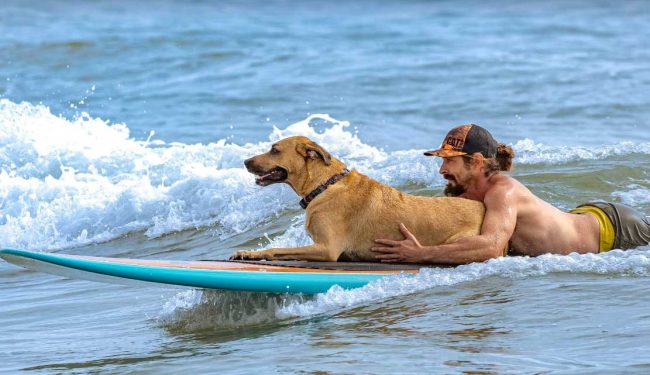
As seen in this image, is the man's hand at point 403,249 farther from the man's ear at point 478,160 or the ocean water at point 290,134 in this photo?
the man's ear at point 478,160

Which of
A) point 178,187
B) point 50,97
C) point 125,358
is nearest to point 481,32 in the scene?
point 50,97

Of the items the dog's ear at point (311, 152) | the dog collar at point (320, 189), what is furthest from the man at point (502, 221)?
the dog's ear at point (311, 152)

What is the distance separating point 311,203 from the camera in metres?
6.99

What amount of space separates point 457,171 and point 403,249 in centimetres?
64

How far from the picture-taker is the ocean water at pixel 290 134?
5.94 meters

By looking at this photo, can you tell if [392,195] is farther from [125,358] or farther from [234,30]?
[234,30]

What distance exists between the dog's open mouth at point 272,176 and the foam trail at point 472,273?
33.0 inches

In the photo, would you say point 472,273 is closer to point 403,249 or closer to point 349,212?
point 403,249

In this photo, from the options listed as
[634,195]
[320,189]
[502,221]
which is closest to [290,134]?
[634,195]

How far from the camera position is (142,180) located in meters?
12.9

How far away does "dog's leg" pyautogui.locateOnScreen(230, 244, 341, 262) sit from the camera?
6836 millimetres

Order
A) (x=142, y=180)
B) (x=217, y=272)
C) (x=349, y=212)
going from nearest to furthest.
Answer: (x=217, y=272), (x=349, y=212), (x=142, y=180)

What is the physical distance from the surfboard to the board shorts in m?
1.55

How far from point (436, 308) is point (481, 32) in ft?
64.7
